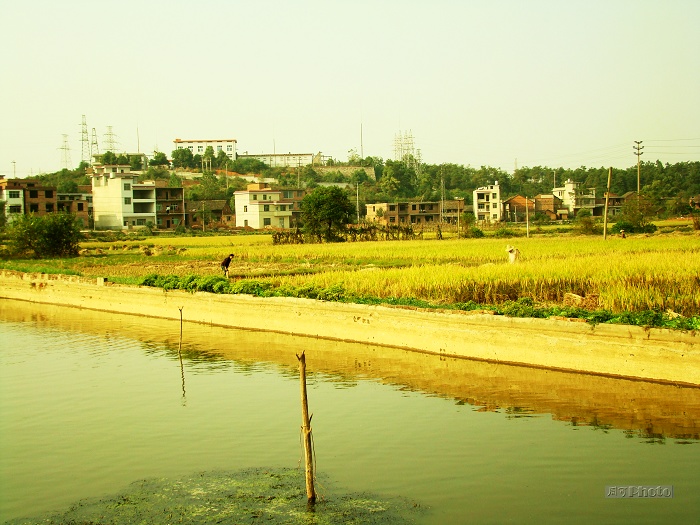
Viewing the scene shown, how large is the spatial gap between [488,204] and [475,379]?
8247 centimetres

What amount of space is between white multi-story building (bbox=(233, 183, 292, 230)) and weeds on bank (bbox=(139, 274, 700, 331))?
192 ft

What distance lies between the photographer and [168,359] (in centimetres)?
1812

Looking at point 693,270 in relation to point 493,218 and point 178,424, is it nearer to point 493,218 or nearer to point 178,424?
point 178,424

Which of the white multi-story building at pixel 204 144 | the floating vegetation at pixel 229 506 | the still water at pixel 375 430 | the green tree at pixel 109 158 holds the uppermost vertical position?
the white multi-story building at pixel 204 144

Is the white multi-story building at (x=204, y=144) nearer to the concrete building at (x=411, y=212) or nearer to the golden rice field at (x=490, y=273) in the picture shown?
the concrete building at (x=411, y=212)

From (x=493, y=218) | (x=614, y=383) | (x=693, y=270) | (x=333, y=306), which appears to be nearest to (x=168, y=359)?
(x=333, y=306)

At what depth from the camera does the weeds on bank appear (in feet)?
43.9

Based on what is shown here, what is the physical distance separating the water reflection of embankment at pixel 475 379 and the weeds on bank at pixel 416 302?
106 centimetres

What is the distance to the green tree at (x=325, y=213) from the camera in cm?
5541

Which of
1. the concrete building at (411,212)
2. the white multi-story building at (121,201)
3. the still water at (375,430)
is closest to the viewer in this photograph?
the still water at (375,430)

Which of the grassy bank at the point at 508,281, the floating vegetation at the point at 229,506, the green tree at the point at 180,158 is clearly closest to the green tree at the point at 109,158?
the green tree at the point at 180,158

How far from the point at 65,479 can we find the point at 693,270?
51.1 feet

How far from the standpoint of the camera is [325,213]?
181ft

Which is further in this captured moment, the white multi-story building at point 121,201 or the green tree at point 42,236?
the white multi-story building at point 121,201
